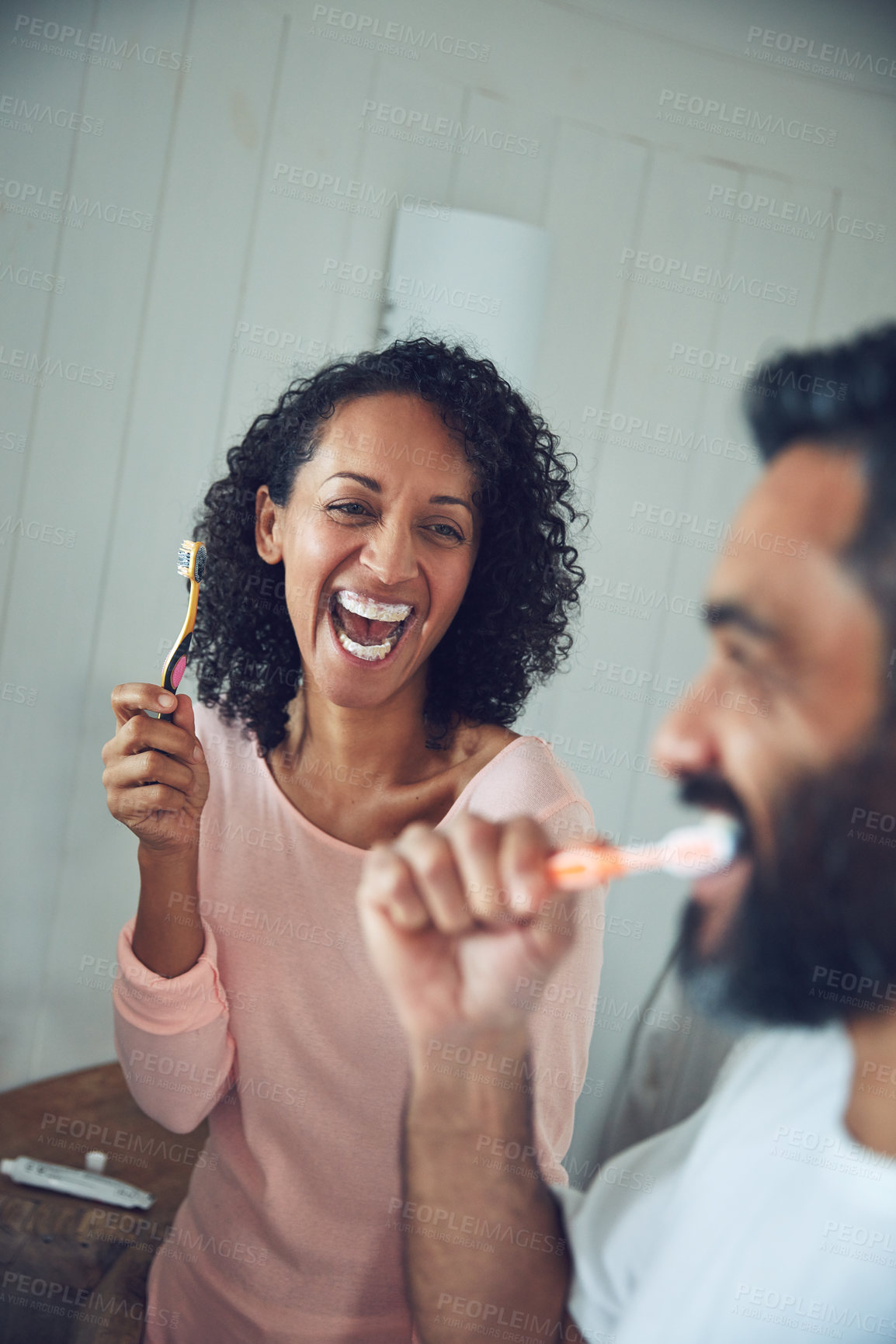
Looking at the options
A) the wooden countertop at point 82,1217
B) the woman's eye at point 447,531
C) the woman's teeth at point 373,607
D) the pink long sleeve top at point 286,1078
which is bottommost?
the wooden countertop at point 82,1217

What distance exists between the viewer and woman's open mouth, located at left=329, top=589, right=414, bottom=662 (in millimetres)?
A: 699

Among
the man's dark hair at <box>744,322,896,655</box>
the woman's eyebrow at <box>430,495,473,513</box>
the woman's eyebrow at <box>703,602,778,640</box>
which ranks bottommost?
the woman's eyebrow at <box>703,602,778,640</box>

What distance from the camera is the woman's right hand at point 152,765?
2.26 ft

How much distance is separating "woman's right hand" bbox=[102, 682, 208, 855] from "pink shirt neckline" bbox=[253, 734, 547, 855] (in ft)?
0.26

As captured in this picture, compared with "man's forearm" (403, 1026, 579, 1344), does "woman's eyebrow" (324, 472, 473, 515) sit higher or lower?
higher

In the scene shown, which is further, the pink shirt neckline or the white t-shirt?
the pink shirt neckline

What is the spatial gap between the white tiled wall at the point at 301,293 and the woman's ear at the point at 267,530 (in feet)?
0.77

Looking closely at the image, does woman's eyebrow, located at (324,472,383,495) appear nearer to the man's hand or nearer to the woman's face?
the woman's face

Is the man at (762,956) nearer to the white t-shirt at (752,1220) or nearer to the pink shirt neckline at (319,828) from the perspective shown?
the white t-shirt at (752,1220)

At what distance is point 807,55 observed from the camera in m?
0.81

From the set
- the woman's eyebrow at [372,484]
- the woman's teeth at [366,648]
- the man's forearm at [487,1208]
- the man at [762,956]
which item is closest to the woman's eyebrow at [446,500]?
the woman's eyebrow at [372,484]

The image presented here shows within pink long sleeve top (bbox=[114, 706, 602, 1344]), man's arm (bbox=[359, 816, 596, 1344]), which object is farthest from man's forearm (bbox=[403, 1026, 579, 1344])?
pink long sleeve top (bbox=[114, 706, 602, 1344])

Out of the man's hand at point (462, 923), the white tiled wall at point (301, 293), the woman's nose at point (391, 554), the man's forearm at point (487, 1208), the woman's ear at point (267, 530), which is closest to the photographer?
the man's hand at point (462, 923)

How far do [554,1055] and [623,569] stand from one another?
493 mm
